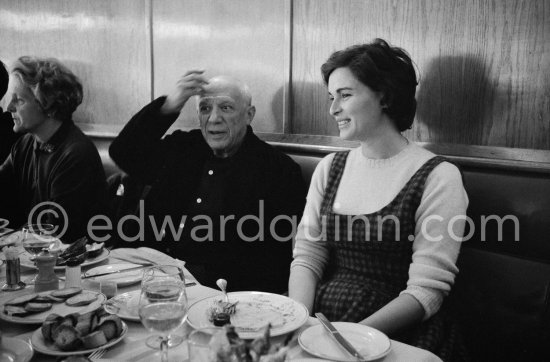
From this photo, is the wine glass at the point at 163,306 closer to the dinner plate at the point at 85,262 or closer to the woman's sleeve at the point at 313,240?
the dinner plate at the point at 85,262

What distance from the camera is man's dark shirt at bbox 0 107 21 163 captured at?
4.02 m

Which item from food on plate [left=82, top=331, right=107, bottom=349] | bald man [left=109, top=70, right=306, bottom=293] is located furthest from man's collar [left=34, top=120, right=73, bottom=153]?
food on plate [left=82, top=331, right=107, bottom=349]

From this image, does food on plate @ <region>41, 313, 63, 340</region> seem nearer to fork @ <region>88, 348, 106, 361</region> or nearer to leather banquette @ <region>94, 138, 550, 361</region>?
fork @ <region>88, 348, 106, 361</region>

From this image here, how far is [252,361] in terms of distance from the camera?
0.69 meters

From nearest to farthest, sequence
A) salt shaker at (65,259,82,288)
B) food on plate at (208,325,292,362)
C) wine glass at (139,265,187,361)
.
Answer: food on plate at (208,325,292,362) → wine glass at (139,265,187,361) → salt shaker at (65,259,82,288)

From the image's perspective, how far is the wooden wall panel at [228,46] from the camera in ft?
9.03

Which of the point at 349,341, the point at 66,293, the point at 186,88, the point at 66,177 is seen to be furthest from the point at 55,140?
the point at 349,341

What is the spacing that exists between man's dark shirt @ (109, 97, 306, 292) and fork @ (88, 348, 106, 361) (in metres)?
1.12

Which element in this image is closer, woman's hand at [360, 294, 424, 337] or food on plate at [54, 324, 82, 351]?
food on plate at [54, 324, 82, 351]

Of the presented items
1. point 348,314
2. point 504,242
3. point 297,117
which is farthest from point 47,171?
point 504,242

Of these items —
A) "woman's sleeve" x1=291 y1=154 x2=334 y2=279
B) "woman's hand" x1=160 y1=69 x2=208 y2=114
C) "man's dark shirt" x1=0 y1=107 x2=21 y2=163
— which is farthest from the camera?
"man's dark shirt" x1=0 y1=107 x2=21 y2=163

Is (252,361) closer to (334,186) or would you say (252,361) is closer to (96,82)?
(334,186)

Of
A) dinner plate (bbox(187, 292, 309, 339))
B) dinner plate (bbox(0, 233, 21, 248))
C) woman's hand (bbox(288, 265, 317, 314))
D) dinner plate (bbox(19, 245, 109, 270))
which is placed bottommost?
woman's hand (bbox(288, 265, 317, 314))

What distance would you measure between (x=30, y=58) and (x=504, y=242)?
8.72 ft
